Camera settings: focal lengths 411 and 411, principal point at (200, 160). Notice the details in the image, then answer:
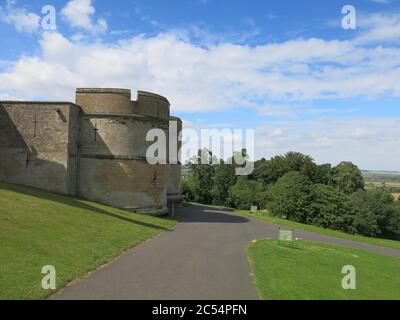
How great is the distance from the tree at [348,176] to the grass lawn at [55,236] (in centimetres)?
6433

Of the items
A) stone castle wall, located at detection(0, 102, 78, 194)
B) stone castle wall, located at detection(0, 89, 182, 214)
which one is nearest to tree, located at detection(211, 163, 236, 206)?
stone castle wall, located at detection(0, 89, 182, 214)

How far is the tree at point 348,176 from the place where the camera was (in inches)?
3265

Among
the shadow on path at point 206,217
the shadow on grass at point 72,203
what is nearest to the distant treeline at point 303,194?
the shadow on path at point 206,217

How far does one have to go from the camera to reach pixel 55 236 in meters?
15.7

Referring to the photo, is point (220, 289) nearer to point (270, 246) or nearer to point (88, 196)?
point (270, 246)

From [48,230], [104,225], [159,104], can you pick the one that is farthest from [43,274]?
[159,104]

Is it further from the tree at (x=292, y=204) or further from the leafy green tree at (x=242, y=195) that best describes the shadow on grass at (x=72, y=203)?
the leafy green tree at (x=242, y=195)

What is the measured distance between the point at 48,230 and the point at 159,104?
55.7 feet

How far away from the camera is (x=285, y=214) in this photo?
45.7 m

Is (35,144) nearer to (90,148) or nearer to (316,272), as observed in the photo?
(90,148)

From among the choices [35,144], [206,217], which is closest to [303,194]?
[206,217]

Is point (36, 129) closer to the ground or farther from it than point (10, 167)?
farther from it

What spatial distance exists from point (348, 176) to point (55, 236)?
255ft

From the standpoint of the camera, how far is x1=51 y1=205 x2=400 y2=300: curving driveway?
1031 cm
